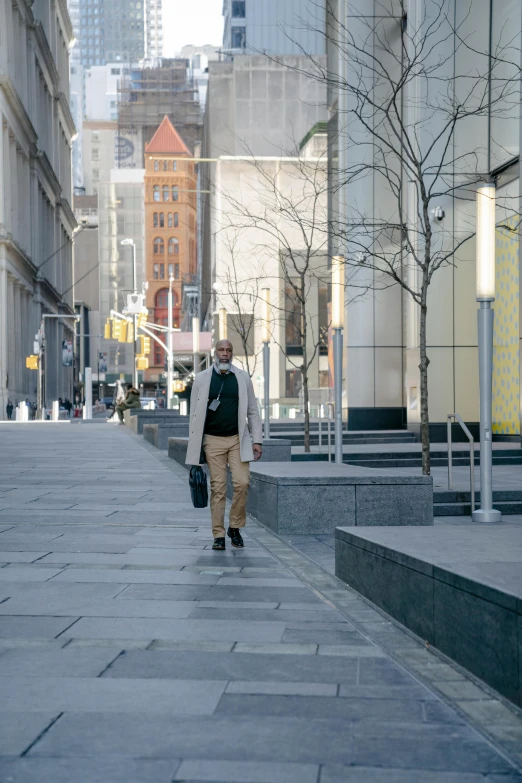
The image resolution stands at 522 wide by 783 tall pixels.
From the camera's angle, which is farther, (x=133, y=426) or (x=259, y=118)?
(x=259, y=118)

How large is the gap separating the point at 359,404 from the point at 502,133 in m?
8.58

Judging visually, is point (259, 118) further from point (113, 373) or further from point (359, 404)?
point (113, 373)

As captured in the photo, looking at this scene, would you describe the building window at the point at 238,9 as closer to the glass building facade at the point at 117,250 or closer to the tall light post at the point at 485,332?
the glass building facade at the point at 117,250

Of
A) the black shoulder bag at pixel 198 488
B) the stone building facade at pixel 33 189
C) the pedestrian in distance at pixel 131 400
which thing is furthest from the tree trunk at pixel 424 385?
the stone building facade at pixel 33 189

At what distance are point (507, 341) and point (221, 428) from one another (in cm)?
1407

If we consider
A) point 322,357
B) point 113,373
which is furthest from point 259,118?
point 113,373

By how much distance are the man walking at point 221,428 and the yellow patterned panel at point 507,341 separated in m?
13.1

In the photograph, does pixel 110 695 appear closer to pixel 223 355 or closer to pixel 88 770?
pixel 88 770

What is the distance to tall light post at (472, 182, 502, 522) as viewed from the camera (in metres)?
10.7

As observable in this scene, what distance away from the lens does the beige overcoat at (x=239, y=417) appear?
389 inches

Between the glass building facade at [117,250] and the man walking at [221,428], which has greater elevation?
the glass building facade at [117,250]

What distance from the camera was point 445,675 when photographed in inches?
218

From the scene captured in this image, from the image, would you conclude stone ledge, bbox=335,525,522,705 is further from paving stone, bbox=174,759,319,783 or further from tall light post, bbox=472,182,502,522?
tall light post, bbox=472,182,502,522

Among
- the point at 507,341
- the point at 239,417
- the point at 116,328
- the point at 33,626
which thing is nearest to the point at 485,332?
the point at 239,417
